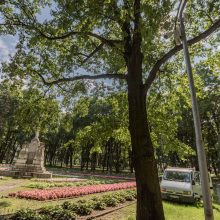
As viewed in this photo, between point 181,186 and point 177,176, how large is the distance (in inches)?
58.0

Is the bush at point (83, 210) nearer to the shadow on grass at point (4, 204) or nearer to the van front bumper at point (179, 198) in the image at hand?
the shadow on grass at point (4, 204)

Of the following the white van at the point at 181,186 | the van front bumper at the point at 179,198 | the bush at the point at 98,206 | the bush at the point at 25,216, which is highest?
the white van at the point at 181,186

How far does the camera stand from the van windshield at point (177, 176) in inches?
642

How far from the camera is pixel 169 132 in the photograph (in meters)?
10.8

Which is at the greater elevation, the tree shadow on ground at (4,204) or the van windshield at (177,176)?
the van windshield at (177,176)

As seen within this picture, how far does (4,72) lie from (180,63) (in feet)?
27.5

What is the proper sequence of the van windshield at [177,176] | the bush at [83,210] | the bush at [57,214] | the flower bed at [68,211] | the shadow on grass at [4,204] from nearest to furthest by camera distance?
the flower bed at [68,211]
the bush at [57,214]
the bush at [83,210]
the shadow on grass at [4,204]
the van windshield at [177,176]

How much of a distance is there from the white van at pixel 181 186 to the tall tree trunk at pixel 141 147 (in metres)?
9.11

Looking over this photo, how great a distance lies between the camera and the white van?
14.9 meters

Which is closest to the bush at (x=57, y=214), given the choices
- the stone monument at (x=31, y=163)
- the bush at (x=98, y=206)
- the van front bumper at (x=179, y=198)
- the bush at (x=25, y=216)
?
the bush at (x=25, y=216)

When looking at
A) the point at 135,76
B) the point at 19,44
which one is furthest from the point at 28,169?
the point at 135,76

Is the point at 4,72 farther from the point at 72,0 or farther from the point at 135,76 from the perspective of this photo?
the point at 135,76

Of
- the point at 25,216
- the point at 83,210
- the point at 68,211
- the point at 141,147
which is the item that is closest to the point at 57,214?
the point at 68,211

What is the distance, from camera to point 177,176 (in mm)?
16828
